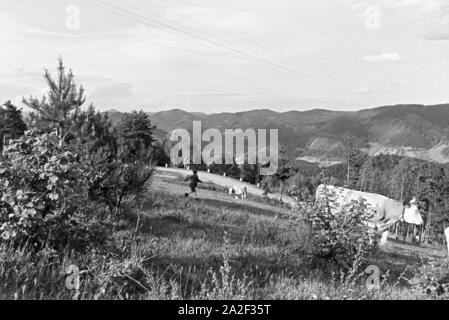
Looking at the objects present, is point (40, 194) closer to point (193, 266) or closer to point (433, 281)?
point (193, 266)

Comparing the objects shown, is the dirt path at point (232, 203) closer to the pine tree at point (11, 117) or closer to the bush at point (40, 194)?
the bush at point (40, 194)

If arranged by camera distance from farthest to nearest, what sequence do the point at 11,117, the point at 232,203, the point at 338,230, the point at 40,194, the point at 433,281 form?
the point at 11,117 < the point at 232,203 < the point at 338,230 < the point at 433,281 < the point at 40,194

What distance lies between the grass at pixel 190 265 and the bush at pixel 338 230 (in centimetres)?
36

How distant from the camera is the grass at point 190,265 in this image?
5371 mm

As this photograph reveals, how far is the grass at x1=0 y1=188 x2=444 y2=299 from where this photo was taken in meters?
5.37

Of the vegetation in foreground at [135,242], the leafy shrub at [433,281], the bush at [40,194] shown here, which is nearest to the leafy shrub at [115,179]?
the vegetation in foreground at [135,242]

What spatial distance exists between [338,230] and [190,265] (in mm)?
3257

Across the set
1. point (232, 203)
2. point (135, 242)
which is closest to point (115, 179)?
point (135, 242)

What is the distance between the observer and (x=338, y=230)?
970 cm

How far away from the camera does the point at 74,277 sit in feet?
17.9

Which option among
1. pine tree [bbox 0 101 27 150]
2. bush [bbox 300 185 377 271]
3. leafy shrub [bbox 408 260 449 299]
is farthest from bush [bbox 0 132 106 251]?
pine tree [bbox 0 101 27 150]

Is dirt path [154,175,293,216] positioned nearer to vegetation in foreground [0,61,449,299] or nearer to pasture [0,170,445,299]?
pasture [0,170,445,299]

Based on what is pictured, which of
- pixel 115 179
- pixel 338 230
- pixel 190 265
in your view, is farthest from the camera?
pixel 115 179
